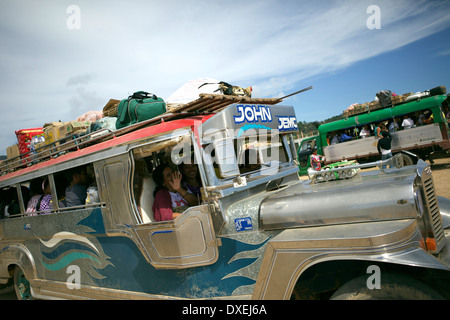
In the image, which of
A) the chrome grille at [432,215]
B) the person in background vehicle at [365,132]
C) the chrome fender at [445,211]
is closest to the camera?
the chrome grille at [432,215]

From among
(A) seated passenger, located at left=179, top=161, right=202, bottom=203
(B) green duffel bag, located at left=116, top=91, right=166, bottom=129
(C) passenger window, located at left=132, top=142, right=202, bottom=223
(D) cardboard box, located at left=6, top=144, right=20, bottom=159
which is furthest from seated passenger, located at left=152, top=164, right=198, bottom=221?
(D) cardboard box, located at left=6, top=144, right=20, bottom=159

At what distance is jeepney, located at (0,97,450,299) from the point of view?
2.20 metres

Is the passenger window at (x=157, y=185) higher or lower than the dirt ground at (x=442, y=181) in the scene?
higher

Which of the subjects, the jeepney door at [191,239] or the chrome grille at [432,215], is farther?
the jeepney door at [191,239]

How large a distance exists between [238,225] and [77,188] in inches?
100

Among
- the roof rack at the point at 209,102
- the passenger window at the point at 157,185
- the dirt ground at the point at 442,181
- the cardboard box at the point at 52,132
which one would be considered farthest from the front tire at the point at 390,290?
the dirt ground at the point at 442,181

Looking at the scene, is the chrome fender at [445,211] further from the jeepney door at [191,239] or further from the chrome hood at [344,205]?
the jeepney door at [191,239]

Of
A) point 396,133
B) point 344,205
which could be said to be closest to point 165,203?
point 344,205

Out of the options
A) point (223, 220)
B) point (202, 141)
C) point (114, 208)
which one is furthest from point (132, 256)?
point (202, 141)

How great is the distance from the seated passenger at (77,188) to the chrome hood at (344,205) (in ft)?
8.65

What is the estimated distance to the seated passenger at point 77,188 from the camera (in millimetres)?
4105

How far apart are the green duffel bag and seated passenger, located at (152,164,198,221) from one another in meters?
0.80
